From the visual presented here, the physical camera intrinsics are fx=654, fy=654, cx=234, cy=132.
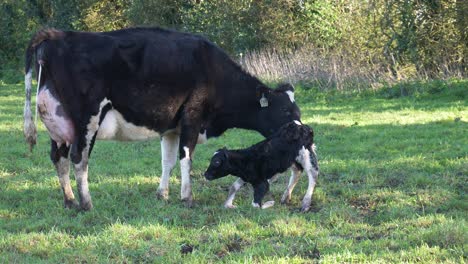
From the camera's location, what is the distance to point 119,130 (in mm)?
8633

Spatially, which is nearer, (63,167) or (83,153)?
(83,153)

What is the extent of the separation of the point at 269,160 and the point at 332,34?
18.1m

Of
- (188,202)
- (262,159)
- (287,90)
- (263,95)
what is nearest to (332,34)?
(287,90)

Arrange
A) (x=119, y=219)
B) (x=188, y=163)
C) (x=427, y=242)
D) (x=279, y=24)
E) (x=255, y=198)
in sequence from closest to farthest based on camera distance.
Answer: (x=427, y=242) → (x=119, y=219) → (x=255, y=198) → (x=188, y=163) → (x=279, y=24)

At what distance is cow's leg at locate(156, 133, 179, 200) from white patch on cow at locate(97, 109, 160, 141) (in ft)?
1.72

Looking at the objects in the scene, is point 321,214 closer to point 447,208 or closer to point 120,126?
point 447,208

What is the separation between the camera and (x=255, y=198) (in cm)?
824

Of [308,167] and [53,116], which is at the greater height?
[53,116]

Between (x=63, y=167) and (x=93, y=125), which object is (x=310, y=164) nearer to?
(x=93, y=125)

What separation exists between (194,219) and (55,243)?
5.58ft

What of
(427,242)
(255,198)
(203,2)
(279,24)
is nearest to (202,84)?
(255,198)

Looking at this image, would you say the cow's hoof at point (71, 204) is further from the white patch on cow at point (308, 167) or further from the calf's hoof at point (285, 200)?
the white patch on cow at point (308, 167)

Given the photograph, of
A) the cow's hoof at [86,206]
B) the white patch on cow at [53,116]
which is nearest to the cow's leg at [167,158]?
the cow's hoof at [86,206]

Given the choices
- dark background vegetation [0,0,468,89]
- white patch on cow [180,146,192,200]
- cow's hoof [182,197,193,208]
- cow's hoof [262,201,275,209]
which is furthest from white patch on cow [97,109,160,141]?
dark background vegetation [0,0,468,89]
